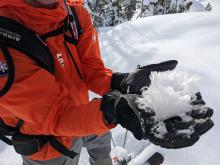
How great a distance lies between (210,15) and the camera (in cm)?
521

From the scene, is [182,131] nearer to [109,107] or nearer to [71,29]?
[109,107]

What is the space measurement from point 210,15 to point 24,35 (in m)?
4.34

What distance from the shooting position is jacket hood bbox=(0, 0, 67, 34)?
149 centimetres

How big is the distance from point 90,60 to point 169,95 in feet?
2.83

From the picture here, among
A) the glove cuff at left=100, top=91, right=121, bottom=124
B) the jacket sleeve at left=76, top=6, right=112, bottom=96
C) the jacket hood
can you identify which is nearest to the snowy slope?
the jacket sleeve at left=76, top=6, right=112, bottom=96

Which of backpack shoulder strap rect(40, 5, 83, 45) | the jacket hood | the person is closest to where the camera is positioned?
the person

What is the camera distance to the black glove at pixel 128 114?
118cm

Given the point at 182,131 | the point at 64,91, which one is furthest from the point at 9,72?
the point at 182,131

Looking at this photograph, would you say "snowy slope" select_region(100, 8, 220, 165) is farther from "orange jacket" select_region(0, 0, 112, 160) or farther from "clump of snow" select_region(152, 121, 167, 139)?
"clump of snow" select_region(152, 121, 167, 139)

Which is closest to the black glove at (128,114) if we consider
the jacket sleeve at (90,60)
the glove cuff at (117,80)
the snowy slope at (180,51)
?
the glove cuff at (117,80)

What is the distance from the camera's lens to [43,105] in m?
1.37

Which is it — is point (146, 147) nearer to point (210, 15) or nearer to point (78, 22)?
point (78, 22)

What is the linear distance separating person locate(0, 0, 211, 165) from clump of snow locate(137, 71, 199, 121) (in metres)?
0.04

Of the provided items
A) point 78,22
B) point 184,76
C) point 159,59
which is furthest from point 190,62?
point 184,76
